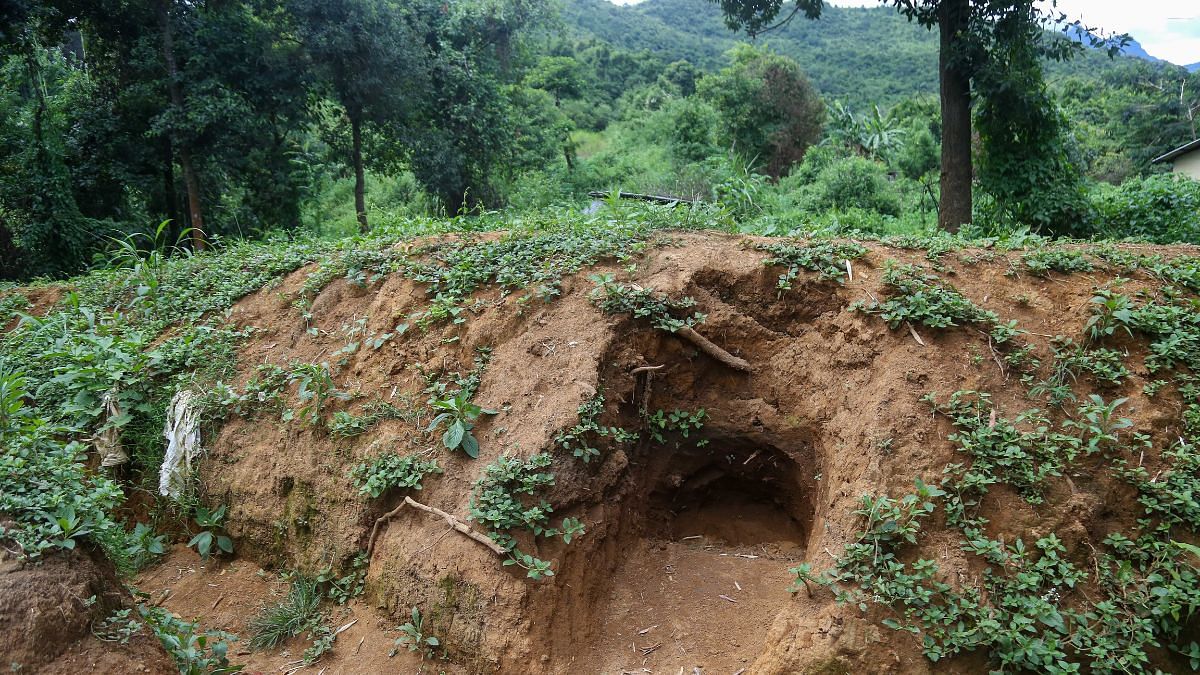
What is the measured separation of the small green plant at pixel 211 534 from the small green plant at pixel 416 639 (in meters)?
1.61

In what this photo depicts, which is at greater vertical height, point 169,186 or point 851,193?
point 851,193

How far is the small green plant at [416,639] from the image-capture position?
12.3 ft

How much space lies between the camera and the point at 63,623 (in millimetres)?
3012

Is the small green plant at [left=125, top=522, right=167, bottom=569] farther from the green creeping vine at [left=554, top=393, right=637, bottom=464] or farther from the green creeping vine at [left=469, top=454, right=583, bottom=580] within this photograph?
the green creeping vine at [left=554, top=393, right=637, bottom=464]

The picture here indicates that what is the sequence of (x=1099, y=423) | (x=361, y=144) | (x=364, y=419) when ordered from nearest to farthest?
(x=1099, y=423), (x=364, y=419), (x=361, y=144)

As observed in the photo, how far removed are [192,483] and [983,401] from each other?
488 cm

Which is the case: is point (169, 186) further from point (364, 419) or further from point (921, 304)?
point (921, 304)

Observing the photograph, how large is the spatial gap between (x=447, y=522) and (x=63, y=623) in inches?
66.3

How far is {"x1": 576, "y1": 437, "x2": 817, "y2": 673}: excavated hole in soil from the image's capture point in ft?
12.5

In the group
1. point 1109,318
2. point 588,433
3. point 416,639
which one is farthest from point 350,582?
point 1109,318

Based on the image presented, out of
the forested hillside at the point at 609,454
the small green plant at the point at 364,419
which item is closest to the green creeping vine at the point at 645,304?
the forested hillside at the point at 609,454

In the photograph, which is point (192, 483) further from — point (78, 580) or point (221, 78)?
point (221, 78)

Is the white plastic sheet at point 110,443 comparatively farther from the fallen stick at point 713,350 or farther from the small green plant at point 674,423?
the fallen stick at point 713,350

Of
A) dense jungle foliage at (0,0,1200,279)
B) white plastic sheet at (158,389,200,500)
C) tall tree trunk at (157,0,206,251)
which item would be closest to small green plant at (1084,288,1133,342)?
dense jungle foliage at (0,0,1200,279)
